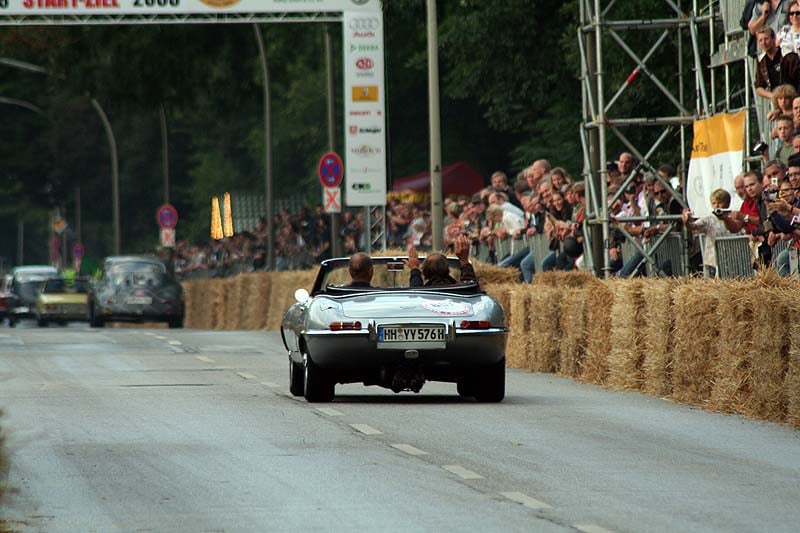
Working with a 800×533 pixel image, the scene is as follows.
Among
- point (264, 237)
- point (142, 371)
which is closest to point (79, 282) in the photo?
point (264, 237)

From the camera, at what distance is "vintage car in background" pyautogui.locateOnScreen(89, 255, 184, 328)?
1939 inches

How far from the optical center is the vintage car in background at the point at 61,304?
60594 millimetres

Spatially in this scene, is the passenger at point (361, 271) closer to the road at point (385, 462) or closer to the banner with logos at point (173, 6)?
the road at point (385, 462)

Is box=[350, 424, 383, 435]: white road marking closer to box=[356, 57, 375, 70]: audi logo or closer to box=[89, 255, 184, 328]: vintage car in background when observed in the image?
box=[356, 57, 375, 70]: audi logo

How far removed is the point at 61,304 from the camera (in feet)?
199

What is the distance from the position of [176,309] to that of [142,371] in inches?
1037

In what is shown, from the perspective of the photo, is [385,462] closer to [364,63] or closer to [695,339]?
[695,339]

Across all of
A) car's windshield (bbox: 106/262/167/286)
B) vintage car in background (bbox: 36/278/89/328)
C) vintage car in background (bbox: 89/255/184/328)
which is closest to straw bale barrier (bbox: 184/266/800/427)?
vintage car in background (bbox: 89/255/184/328)

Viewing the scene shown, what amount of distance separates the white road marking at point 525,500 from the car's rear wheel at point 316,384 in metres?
6.93

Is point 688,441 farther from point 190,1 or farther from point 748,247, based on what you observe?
point 190,1

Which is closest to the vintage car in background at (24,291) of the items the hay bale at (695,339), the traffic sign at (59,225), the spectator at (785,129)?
the traffic sign at (59,225)

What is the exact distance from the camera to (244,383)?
69.7ft

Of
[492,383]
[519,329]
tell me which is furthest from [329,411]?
[519,329]

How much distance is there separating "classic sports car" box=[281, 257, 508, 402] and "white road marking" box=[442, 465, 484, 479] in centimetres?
507
